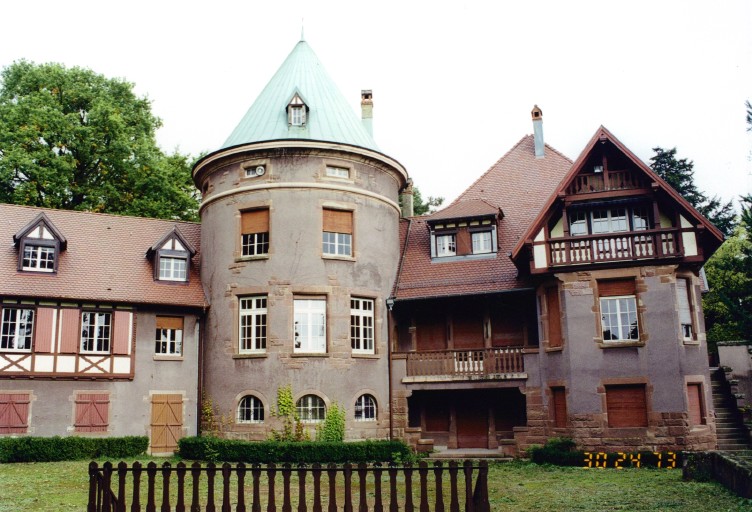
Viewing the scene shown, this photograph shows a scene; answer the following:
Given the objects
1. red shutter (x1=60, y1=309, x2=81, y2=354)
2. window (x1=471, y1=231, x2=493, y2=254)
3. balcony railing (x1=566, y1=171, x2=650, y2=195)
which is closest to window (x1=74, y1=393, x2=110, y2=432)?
red shutter (x1=60, y1=309, x2=81, y2=354)

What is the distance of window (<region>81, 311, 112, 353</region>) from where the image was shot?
25.4m

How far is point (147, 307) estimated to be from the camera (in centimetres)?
2644

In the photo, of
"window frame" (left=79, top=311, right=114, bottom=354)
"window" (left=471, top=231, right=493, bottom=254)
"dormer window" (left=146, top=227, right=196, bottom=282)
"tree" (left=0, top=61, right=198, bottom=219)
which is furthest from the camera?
"tree" (left=0, top=61, right=198, bottom=219)

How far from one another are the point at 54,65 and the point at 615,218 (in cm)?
2739

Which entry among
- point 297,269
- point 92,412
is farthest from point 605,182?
point 92,412

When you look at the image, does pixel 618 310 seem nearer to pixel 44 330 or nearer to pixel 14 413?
pixel 44 330

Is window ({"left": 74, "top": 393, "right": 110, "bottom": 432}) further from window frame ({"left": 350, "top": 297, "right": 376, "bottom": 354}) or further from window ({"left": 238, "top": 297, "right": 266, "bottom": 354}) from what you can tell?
window frame ({"left": 350, "top": 297, "right": 376, "bottom": 354})

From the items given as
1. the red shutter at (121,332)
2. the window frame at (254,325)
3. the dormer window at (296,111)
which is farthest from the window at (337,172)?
the red shutter at (121,332)

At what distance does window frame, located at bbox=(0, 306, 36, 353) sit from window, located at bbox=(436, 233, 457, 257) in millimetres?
14425

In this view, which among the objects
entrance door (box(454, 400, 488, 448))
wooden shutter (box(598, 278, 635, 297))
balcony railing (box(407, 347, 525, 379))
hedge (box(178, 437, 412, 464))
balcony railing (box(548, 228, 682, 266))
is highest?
balcony railing (box(548, 228, 682, 266))

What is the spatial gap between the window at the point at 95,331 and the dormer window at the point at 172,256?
246cm

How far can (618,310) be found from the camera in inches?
910

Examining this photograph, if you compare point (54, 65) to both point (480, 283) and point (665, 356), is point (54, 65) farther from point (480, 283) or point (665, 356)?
point (665, 356)

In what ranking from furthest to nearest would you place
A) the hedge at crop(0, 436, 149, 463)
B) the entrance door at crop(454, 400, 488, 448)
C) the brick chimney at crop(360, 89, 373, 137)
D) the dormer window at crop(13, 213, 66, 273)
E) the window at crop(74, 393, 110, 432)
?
the brick chimney at crop(360, 89, 373, 137) → the entrance door at crop(454, 400, 488, 448) → the dormer window at crop(13, 213, 66, 273) → the window at crop(74, 393, 110, 432) → the hedge at crop(0, 436, 149, 463)
